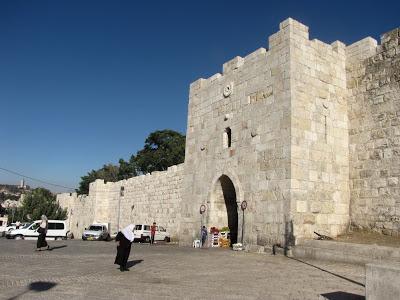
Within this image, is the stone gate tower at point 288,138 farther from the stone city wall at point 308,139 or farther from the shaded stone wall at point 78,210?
the shaded stone wall at point 78,210

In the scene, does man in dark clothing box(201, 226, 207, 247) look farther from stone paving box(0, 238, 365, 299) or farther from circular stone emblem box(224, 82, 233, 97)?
circular stone emblem box(224, 82, 233, 97)

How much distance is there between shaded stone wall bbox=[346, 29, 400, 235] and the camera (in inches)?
450

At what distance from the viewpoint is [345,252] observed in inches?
370

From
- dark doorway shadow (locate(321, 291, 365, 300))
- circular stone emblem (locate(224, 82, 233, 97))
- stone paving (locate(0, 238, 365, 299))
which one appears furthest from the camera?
circular stone emblem (locate(224, 82, 233, 97))

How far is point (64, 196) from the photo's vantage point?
141 feet

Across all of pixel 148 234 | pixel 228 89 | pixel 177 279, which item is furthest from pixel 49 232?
pixel 177 279

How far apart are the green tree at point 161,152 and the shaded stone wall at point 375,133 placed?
35446 millimetres

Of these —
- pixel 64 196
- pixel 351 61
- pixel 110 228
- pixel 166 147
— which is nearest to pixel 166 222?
pixel 110 228

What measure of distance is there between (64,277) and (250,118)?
8.26 meters

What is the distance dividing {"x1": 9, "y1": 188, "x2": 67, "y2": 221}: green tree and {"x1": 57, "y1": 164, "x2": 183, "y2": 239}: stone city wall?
3.90 m

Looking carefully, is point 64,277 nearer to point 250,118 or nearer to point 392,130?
point 250,118

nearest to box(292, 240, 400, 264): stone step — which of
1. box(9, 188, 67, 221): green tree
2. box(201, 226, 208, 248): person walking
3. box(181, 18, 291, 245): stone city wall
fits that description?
box(181, 18, 291, 245): stone city wall

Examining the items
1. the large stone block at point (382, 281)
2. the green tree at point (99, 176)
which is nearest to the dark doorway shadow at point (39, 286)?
the large stone block at point (382, 281)

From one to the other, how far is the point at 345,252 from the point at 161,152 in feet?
132
